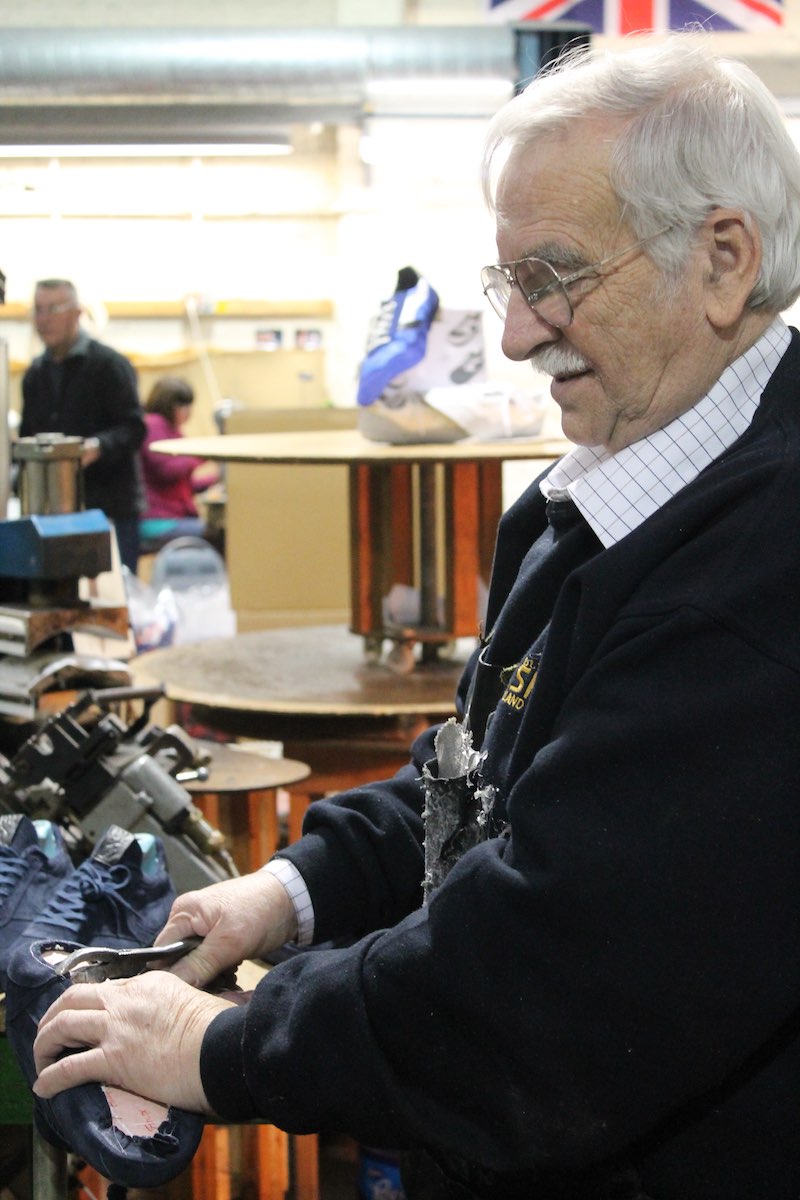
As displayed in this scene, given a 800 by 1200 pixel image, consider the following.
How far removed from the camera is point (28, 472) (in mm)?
2193

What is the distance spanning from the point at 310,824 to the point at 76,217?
8.08 metres

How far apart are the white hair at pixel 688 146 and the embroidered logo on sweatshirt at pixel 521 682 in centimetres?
33

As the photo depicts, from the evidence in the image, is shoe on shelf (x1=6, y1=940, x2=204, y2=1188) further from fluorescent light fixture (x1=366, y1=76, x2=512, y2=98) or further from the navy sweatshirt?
fluorescent light fixture (x1=366, y1=76, x2=512, y2=98)

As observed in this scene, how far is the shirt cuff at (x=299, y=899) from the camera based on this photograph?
1.36 meters

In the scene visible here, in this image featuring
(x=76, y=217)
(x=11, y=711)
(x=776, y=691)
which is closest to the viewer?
(x=776, y=691)

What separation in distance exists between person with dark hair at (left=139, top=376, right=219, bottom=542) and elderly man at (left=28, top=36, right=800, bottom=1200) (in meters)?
5.32

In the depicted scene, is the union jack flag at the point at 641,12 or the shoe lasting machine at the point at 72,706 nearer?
the shoe lasting machine at the point at 72,706

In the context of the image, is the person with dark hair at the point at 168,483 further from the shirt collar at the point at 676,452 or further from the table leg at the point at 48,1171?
the shirt collar at the point at 676,452

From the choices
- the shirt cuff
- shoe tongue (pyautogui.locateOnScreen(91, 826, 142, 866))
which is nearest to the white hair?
the shirt cuff

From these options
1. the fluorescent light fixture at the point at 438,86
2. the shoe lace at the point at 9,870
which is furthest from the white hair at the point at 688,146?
the fluorescent light fixture at the point at 438,86

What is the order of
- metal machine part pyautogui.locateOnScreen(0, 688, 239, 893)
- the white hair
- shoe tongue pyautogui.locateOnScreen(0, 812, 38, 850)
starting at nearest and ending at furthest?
the white hair < shoe tongue pyautogui.locateOnScreen(0, 812, 38, 850) < metal machine part pyautogui.locateOnScreen(0, 688, 239, 893)

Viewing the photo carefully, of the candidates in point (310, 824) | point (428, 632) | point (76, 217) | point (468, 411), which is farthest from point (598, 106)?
point (76, 217)

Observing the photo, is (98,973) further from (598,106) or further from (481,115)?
(481,115)

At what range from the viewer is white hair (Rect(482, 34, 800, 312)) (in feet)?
3.50
